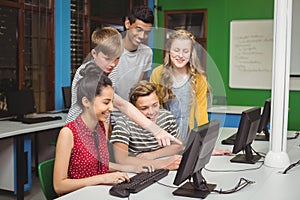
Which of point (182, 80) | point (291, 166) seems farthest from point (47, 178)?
point (291, 166)

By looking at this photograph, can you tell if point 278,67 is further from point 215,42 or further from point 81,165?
point 215,42

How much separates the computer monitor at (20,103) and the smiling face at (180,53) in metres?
2.55

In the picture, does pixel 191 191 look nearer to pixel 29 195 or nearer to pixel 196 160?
pixel 196 160

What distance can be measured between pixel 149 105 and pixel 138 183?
42 cm

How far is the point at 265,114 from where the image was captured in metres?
2.46

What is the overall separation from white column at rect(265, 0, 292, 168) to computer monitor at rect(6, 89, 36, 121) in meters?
2.36

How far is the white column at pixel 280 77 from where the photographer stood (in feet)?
6.50

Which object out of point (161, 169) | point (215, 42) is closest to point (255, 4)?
point (215, 42)

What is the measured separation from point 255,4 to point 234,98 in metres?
1.26

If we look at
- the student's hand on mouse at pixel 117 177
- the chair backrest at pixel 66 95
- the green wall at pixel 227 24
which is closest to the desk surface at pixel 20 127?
the chair backrest at pixel 66 95

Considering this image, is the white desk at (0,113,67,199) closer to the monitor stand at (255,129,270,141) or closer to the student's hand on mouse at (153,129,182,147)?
the monitor stand at (255,129,270,141)

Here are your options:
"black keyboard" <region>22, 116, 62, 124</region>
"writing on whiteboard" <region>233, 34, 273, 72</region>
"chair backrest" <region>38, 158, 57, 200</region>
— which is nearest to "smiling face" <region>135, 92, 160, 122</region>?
"chair backrest" <region>38, 158, 57, 200</region>

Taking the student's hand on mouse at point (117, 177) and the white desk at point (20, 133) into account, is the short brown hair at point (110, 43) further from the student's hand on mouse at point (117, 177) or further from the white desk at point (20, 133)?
the white desk at point (20, 133)

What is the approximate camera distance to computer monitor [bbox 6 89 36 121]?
11.6 ft
